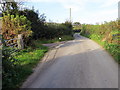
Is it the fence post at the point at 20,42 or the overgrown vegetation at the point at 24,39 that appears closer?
the overgrown vegetation at the point at 24,39

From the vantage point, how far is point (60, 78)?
603 cm

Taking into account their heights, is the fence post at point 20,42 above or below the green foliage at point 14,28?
below

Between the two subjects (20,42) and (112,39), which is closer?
(20,42)

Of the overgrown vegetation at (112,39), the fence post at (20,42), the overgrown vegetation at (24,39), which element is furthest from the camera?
the fence post at (20,42)

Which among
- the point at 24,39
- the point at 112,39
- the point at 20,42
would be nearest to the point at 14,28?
the point at 24,39

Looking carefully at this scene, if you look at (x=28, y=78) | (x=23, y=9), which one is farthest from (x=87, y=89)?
(x=23, y=9)

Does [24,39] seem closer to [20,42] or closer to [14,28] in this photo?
[20,42]

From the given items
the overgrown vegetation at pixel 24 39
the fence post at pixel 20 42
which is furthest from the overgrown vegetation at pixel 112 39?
the fence post at pixel 20 42

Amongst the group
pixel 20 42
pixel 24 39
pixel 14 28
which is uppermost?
pixel 14 28

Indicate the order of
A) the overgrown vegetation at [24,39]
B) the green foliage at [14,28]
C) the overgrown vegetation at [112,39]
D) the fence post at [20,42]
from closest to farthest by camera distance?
the overgrown vegetation at [24,39], the overgrown vegetation at [112,39], the fence post at [20,42], the green foliage at [14,28]

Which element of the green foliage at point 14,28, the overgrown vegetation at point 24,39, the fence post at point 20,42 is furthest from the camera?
the green foliage at point 14,28

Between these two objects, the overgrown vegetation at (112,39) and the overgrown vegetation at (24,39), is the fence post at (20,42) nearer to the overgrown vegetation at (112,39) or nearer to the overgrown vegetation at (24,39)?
the overgrown vegetation at (24,39)

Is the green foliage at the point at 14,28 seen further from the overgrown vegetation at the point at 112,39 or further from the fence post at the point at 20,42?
the overgrown vegetation at the point at 112,39

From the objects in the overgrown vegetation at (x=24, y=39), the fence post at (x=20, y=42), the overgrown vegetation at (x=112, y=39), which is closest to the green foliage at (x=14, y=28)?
the overgrown vegetation at (x=24, y=39)
